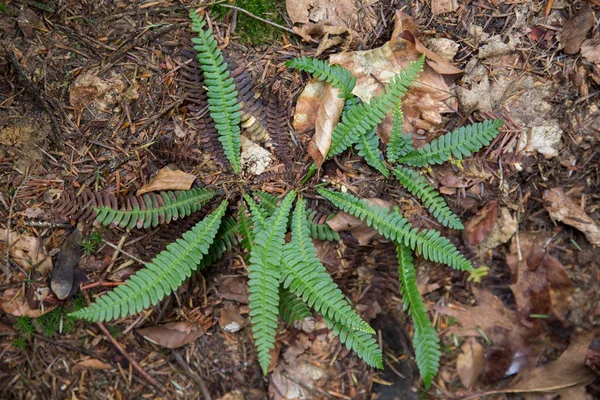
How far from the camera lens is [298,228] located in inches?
132

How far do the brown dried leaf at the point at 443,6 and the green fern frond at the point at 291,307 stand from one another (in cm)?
232

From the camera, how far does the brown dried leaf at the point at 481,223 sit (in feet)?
12.0

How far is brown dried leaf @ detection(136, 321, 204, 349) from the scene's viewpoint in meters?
3.54

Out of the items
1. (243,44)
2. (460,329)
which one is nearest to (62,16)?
(243,44)

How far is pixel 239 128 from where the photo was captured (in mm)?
3467

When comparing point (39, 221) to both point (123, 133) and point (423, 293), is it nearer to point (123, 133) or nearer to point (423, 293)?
point (123, 133)

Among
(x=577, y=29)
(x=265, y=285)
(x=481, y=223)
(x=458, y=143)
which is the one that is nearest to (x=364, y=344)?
(x=265, y=285)

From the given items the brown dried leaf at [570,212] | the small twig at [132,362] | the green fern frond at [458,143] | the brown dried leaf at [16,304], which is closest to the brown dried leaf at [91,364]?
the small twig at [132,362]

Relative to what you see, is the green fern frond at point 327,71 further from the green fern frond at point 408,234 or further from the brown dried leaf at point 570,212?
the brown dried leaf at point 570,212

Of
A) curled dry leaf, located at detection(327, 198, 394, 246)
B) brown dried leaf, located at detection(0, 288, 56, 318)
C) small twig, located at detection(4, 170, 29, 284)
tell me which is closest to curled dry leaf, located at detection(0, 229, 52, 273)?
small twig, located at detection(4, 170, 29, 284)

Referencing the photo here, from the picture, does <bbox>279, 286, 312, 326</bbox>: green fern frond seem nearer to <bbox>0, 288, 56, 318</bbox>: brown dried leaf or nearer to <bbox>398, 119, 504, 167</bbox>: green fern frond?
<bbox>398, 119, 504, 167</bbox>: green fern frond

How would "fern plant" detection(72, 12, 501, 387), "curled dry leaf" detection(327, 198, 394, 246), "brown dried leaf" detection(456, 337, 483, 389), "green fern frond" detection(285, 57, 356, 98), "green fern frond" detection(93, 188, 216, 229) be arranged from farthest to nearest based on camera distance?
1. "brown dried leaf" detection(456, 337, 483, 389)
2. "curled dry leaf" detection(327, 198, 394, 246)
3. "green fern frond" detection(285, 57, 356, 98)
4. "green fern frond" detection(93, 188, 216, 229)
5. "fern plant" detection(72, 12, 501, 387)

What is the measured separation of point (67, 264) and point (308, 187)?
1.80 metres

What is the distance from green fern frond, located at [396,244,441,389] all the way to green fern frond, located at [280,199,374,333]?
58 cm
